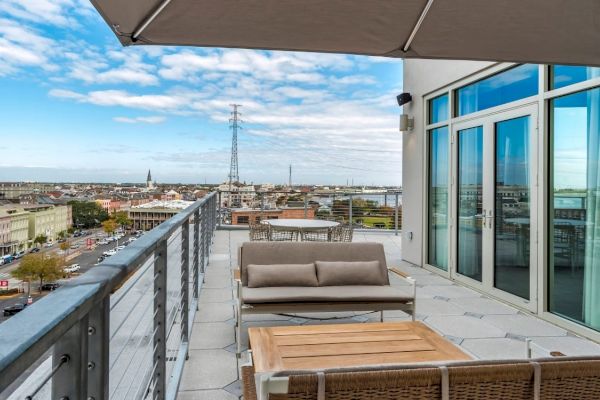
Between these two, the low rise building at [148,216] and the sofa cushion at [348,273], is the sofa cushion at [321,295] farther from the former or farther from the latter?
the low rise building at [148,216]

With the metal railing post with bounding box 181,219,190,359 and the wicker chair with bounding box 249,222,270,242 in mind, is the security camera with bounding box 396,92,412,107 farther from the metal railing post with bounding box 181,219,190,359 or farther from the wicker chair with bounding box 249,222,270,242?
the metal railing post with bounding box 181,219,190,359

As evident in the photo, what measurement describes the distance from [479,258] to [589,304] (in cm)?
159

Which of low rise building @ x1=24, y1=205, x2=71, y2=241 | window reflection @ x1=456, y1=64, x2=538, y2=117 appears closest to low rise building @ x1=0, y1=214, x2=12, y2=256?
low rise building @ x1=24, y1=205, x2=71, y2=241

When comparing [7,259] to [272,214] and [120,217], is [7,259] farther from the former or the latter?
[272,214]

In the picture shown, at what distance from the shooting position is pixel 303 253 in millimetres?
4031

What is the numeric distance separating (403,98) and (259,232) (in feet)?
10.1

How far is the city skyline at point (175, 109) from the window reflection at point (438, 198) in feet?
4.70

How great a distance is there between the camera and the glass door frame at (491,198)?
436cm

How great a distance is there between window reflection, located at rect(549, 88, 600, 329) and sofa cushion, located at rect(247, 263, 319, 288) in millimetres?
2287

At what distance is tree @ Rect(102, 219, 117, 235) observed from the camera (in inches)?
113

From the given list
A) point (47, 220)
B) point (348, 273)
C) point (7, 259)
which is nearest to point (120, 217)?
point (47, 220)

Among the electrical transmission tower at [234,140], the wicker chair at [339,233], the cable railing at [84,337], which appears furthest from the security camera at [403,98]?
the electrical transmission tower at [234,140]

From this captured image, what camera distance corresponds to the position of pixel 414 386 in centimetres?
114

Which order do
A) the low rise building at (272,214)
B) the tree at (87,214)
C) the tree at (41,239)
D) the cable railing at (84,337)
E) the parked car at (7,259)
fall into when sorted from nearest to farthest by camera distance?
the cable railing at (84,337) < the parked car at (7,259) < the tree at (41,239) < the tree at (87,214) < the low rise building at (272,214)
